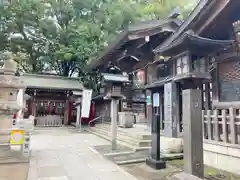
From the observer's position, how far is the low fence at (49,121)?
63.6 feet

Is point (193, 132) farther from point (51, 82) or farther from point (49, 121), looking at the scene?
point (51, 82)

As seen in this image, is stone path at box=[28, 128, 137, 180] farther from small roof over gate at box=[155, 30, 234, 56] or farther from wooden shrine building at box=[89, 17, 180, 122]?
wooden shrine building at box=[89, 17, 180, 122]

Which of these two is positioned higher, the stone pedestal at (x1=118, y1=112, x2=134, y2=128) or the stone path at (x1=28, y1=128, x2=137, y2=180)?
the stone pedestal at (x1=118, y1=112, x2=134, y2=128)

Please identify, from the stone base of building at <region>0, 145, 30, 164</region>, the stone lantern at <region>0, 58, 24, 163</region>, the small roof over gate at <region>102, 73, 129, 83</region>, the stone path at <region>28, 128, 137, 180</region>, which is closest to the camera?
the stone path at <region>28, 128, 137, 180</region>

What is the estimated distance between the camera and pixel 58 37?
21891mm

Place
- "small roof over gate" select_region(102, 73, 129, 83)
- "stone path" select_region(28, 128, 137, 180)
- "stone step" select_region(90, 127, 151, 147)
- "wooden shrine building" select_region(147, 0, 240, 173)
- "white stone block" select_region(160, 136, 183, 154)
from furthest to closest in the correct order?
"small roof over gate" select_region(102, 73, 129, 83)
"stone step" select_region(90, 127, 151, 147)
"white stone block" select_region(160, 136, 183, 154)
"stone path" select_region(28, 128, 137, 180)
"wooden shrine building" select_region(147, 0, 240, 173)

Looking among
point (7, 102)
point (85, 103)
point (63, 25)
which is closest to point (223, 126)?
point (7, 102)

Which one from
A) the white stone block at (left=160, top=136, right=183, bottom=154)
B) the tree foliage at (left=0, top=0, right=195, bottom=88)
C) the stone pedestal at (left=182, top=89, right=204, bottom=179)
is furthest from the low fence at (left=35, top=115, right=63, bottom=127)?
the stone pedestal at (left=182, top=89, right=204, bottom=179)

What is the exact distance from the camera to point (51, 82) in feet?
68.7

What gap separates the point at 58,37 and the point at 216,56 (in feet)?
62.1

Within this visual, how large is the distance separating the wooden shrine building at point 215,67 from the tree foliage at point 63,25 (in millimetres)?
13668

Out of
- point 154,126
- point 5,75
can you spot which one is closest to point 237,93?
point 154,126

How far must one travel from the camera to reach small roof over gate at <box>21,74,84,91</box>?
63.6ft

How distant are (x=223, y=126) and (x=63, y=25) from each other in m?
21.7
